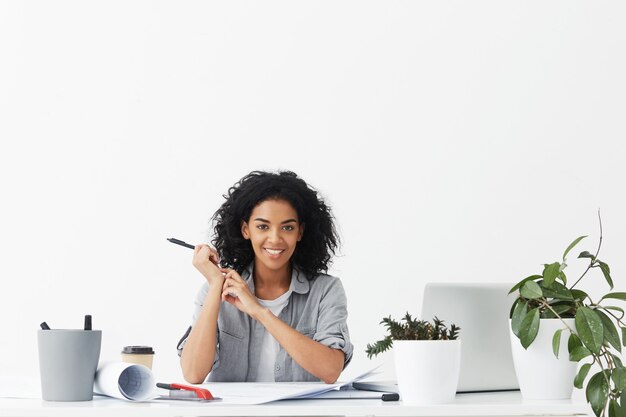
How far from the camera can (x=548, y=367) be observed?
1344mm

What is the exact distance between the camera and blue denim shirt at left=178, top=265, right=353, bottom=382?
86.6 inches

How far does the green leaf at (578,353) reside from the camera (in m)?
1.30

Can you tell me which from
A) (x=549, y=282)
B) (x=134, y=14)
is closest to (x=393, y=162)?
(x=134, y=14)

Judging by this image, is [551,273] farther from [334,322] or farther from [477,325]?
[334,322]

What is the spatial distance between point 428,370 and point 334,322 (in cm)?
88

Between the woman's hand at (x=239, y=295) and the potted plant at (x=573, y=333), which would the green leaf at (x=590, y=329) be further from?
the woman's hand at (x=239, y=295)

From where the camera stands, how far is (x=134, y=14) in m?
3.57

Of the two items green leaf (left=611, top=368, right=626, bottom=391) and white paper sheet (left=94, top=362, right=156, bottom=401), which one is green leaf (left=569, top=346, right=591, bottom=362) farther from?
white paper sheet (left=94, top=362, right=156, bottom=401)

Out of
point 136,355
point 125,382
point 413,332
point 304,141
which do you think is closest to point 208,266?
point 136,355

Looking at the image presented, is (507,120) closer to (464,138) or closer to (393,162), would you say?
(464,138)

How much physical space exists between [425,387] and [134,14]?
2.68 meters

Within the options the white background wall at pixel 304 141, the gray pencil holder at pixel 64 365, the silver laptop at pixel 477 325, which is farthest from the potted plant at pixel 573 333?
the white background wall at pixel 304 141

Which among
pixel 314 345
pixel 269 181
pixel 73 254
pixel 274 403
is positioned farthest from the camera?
pixel 73 254

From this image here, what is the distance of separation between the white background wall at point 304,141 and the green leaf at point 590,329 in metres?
2.16
